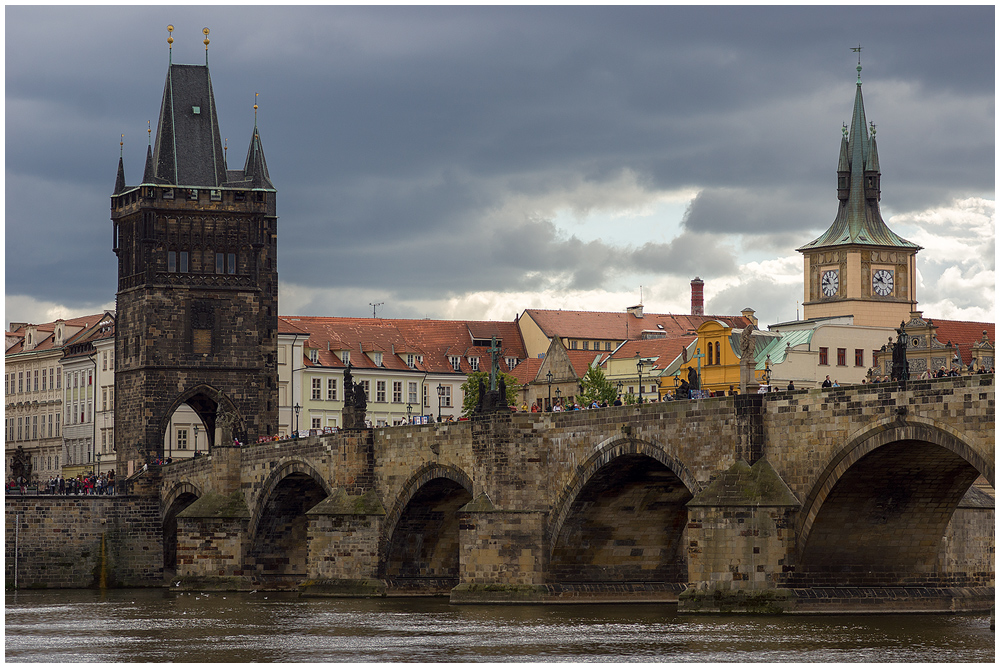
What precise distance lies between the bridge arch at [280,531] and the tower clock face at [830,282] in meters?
68.1

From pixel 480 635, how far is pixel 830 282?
96.6 meters

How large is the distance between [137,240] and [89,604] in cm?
2864

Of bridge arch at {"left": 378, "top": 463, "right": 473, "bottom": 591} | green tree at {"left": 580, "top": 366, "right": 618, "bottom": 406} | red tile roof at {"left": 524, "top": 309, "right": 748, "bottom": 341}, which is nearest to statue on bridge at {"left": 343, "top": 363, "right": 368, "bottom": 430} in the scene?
bridge arch at {"left": 378, "top": 463, "right": 473, "bottom": 591}

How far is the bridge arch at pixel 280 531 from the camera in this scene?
→ 76.1 m

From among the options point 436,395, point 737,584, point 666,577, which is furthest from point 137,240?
point 737,584

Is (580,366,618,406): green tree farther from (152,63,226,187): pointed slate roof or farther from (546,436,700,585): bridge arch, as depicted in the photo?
(546,436,700,585): bridge arch

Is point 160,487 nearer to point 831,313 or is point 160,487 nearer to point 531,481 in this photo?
point 531,481

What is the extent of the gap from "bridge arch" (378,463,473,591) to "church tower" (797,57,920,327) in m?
72.8

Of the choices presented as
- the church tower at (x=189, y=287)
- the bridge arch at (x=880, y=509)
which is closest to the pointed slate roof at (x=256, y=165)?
the church tower at (x=189, y=287)

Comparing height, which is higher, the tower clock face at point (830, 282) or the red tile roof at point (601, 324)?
the tower clock face at point (830, 282)

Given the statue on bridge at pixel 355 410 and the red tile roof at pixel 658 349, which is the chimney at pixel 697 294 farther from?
the statue on bridge at pixel 355 410

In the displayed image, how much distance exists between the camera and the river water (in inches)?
1519

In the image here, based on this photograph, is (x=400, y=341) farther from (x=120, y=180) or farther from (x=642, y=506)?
(x=642, y=506)

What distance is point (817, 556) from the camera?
46.6 meters
